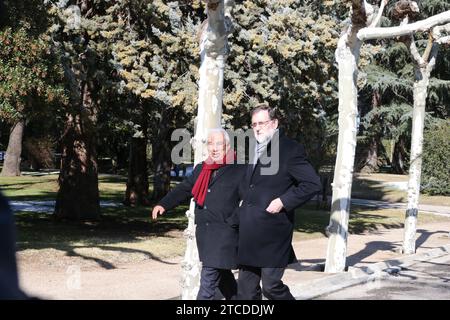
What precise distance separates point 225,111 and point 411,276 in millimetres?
6583

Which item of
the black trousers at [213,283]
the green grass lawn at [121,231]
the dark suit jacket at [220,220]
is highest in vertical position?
the dark suit jacket at [220,220]

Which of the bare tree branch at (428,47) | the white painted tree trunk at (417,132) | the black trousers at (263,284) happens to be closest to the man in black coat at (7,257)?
the black trousers at (263,284)

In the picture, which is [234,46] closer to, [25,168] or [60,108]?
[60,108]

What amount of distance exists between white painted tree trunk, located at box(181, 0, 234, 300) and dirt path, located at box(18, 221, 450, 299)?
1.31 meters

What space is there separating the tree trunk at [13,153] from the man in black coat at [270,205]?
3570cm

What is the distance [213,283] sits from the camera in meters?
6.40

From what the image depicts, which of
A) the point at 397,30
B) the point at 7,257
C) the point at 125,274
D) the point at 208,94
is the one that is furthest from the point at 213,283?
the point at 397,30

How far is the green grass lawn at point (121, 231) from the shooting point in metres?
12.3

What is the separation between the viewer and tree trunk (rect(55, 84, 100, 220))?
18.8 m

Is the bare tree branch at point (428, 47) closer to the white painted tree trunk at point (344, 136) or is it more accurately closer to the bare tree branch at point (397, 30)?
the bare tree branch at point (397, 30)

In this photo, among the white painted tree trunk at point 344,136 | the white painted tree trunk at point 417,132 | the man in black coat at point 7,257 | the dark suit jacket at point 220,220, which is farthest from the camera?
the white painted tree trunk at point 417,132

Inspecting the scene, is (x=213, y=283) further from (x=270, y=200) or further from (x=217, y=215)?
(x=270, y=200)

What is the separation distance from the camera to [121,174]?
170ft

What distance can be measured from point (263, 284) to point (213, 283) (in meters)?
0.58
